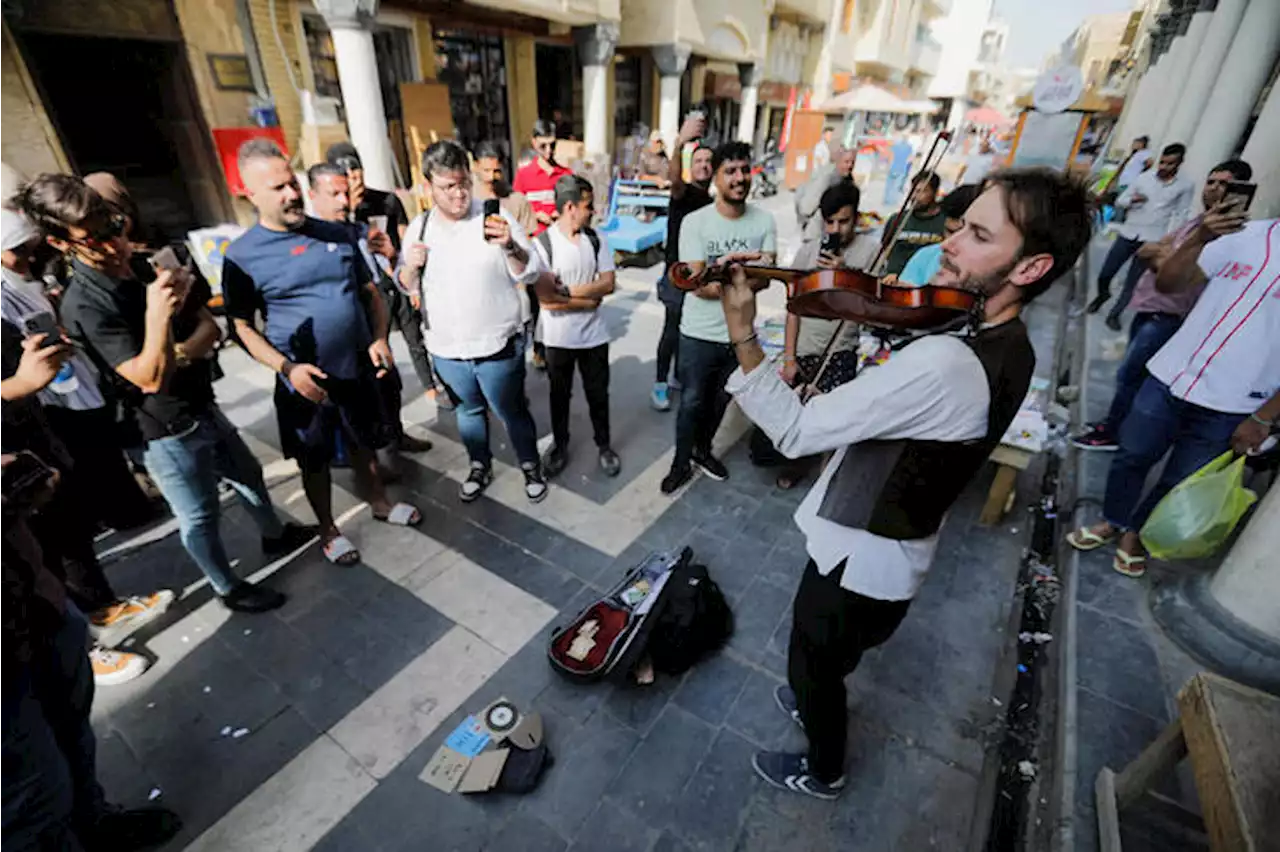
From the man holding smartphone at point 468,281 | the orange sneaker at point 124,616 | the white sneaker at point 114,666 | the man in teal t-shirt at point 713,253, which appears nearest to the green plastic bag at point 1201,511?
the man in teal t-shirt at point 713,253

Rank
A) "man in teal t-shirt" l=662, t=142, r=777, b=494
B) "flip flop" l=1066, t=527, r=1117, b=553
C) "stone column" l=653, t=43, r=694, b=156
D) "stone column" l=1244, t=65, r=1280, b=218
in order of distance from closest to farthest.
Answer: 1. "man in teal t-shirt" l=662, t=142, r=777, b=494
2. "flip flop" l=1066, t=527, r=1117, b=553
3. "stone column" l=1244, t=65, r=1280, b=218
4. "stone column" l=653, t=43, r=694, b=156

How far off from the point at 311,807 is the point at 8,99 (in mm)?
7724

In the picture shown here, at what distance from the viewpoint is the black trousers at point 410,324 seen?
4345 millimetres

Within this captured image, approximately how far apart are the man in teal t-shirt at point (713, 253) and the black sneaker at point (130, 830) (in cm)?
286

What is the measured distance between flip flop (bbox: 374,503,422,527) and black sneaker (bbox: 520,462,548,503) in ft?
2.33

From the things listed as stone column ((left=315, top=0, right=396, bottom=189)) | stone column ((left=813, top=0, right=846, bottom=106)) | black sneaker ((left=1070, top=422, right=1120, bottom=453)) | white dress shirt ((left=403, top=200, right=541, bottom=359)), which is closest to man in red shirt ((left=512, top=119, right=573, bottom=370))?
white dress shirt ((left=403, top=200, right=541, bottom=359))

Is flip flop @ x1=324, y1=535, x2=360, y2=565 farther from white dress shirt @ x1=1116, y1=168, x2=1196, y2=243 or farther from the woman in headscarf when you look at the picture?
white dress shirt @ x1=1116, y1=168, x2=1196, y2=243

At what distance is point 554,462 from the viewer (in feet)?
13.6

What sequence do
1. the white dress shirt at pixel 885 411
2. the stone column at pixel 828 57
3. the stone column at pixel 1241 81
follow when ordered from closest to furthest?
the white dress shirt at pixel 885 411, the stone column at pixel 1241 81, the stone column at pixel 828 57

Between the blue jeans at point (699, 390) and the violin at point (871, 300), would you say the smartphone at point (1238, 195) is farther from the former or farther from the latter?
the blue jeans at point (699, 390)

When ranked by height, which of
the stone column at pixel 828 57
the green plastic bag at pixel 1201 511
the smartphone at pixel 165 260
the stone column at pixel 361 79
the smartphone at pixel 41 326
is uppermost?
the stone column at pixel 828 57

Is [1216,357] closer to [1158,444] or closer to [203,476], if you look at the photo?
[1158,444]

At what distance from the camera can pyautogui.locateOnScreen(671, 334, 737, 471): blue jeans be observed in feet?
11.8

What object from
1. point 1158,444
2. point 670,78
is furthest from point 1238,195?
point 670,78
